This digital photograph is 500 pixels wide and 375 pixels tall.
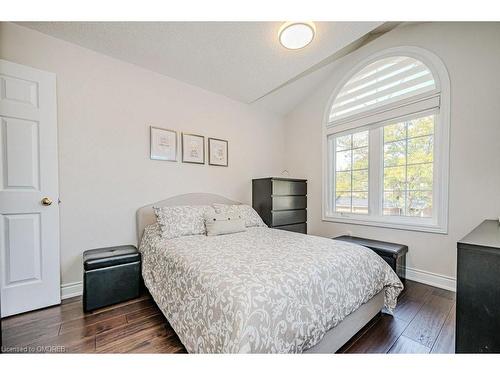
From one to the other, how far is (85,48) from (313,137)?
313 cm

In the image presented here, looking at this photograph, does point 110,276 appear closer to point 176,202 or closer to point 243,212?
point 176,202

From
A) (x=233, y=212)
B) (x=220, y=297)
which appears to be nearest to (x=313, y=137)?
(x=233, y=212)

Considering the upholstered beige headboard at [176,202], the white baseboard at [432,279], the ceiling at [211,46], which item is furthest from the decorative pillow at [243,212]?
the white baseboard at [432,279]

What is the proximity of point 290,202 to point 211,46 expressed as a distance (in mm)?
2314

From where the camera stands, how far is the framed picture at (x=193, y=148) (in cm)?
274

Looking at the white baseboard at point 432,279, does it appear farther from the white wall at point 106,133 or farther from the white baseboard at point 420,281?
the white wall at point 106,133

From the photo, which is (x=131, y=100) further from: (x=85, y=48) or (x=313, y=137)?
(x=313, y=137)

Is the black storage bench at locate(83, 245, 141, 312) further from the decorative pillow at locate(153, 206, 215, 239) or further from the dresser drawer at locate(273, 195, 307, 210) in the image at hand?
the dresser drawer at locate(273, 195, 307, 210)

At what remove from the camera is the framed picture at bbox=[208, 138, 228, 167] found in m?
2.99

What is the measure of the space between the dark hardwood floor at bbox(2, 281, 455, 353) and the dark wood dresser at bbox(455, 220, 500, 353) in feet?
1.45

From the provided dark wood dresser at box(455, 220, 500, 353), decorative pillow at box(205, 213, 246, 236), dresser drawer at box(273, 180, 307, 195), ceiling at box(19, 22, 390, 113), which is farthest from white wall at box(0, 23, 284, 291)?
dark wood dresser at box(455, 220, 500, 353)

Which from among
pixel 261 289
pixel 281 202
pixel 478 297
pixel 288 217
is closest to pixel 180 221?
pixel 261 289

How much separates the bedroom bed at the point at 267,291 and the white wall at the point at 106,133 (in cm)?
77

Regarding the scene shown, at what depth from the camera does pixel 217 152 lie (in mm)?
3066
